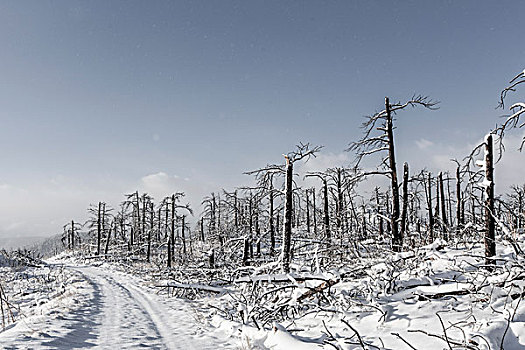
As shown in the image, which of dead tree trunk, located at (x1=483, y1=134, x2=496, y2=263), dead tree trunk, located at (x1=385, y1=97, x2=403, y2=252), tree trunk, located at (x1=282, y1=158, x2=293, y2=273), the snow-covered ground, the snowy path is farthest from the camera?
tree trunk, located at (x1=282, y1=158, x2=293, y2=273)

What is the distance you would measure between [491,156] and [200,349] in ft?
26.1

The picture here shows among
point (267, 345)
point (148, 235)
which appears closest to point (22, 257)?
point (148, 235)

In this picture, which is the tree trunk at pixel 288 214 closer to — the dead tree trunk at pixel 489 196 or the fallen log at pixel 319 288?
the fallen log at pixel 319 288

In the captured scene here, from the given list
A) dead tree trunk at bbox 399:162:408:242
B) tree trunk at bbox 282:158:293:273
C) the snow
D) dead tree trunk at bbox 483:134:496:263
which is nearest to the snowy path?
the snow

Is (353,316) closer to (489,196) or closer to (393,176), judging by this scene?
(489,196)

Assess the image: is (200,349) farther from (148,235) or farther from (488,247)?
(148,235)

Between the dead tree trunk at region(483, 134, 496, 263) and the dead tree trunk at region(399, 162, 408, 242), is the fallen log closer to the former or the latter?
the dead tree trunk at region(483, 134, 496, 263)

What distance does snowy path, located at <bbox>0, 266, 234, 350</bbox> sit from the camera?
20.5 feet

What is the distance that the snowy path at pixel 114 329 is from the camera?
6.25 m

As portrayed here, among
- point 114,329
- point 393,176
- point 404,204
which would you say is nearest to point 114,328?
point 114,329

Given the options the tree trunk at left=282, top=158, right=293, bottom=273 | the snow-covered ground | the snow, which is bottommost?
the snow

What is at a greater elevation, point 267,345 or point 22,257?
point 267,345

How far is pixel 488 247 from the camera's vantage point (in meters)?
7.80

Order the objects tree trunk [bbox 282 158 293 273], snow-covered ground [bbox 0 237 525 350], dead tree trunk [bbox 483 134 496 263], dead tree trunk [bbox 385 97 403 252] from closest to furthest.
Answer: snow-covered ground [bbox 0 237 525 350]
dead tree trunk [bbox 483 134 496 263]
dead tree trunk [bbox 385 97 403 252]
tree trunk [bbox 282 158 293 273]
